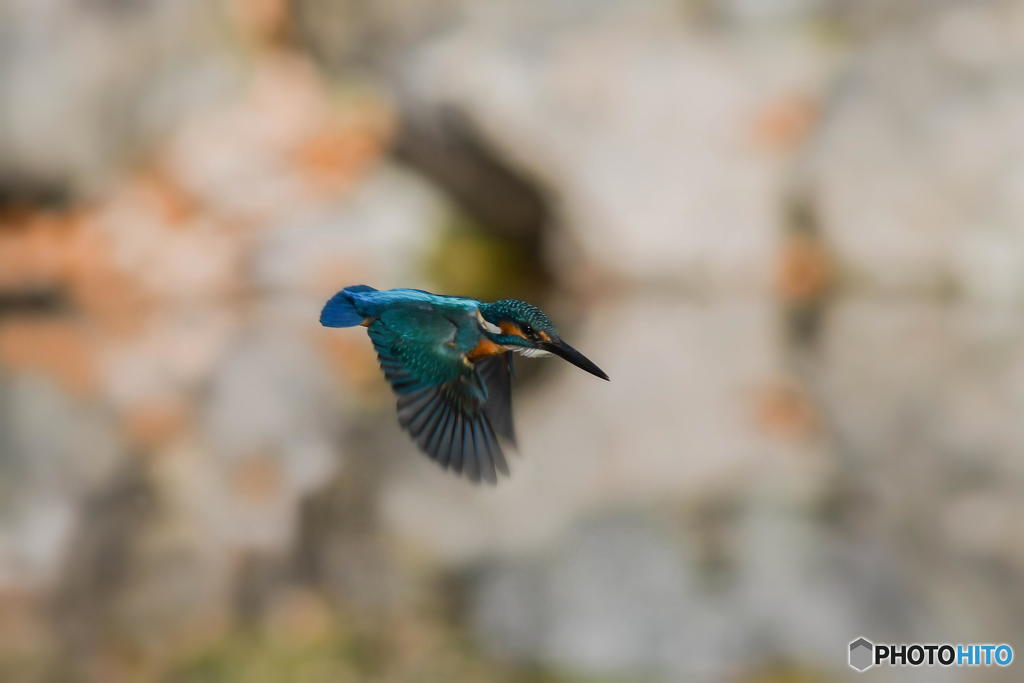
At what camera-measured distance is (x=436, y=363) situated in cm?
139

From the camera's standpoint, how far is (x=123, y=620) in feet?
9.15

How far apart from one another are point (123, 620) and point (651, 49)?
3915mm

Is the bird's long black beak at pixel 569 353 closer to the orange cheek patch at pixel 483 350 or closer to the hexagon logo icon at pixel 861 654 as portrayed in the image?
the orange cheek patch at pixel 483 350

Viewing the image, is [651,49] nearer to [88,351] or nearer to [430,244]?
[430,244]

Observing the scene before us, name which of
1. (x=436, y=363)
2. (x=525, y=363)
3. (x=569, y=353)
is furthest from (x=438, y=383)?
(x=525, y=363)

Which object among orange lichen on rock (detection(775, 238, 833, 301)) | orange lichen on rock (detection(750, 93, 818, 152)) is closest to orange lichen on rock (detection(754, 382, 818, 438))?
orange lichen on rock (detection(775, 238, 833, 301))

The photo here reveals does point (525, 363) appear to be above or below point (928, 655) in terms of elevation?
above

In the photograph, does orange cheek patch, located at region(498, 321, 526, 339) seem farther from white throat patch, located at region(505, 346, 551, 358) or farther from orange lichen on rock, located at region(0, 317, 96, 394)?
orange lichen on rock, located at region(0, 317, 96, 394)

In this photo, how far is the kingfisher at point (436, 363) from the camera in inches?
53.3

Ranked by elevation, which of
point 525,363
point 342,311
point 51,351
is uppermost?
point 525,363

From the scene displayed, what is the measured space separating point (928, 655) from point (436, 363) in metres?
1.57

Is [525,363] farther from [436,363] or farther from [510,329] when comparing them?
[510,329]

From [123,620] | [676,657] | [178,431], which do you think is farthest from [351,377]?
[676,657]

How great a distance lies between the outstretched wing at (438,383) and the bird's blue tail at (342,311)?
0.03m
